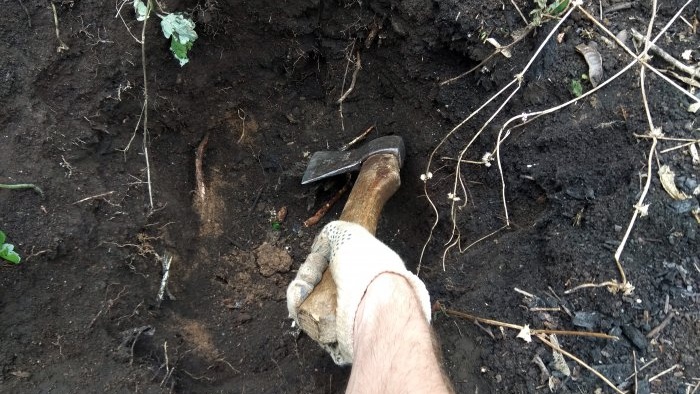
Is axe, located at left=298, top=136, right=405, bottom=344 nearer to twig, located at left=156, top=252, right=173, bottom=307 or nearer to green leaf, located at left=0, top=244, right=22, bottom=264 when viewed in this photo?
twig, located at left=156, top=252, right=173, bottom=307

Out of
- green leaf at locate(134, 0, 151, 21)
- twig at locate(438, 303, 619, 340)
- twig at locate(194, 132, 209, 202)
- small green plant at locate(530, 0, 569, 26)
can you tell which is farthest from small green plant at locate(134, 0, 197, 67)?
twig at locate(438, 303, 619, 340)

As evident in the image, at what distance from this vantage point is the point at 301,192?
9.22 ft

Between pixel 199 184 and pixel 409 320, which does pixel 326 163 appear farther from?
pixel 409 320

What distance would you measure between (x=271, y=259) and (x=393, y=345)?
1.18 m

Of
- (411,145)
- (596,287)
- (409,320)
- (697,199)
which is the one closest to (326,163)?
(411,145)

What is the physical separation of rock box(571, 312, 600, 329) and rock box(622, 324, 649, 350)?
99 mm

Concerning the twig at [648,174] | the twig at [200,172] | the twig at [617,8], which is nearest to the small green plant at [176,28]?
the twig at [200,172]

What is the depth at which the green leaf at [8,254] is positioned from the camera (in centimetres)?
192

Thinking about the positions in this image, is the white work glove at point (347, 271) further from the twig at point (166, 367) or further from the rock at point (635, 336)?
the rock at point (635, 336)

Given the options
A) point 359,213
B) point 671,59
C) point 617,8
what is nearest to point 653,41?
point 671,59

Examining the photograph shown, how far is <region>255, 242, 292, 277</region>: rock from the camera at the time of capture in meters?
2.64

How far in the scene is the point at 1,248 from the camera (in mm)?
1922

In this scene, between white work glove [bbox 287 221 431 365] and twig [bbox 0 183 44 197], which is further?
twig [bbox 0 183 44 197]

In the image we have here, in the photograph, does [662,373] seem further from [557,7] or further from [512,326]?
[557,7]
